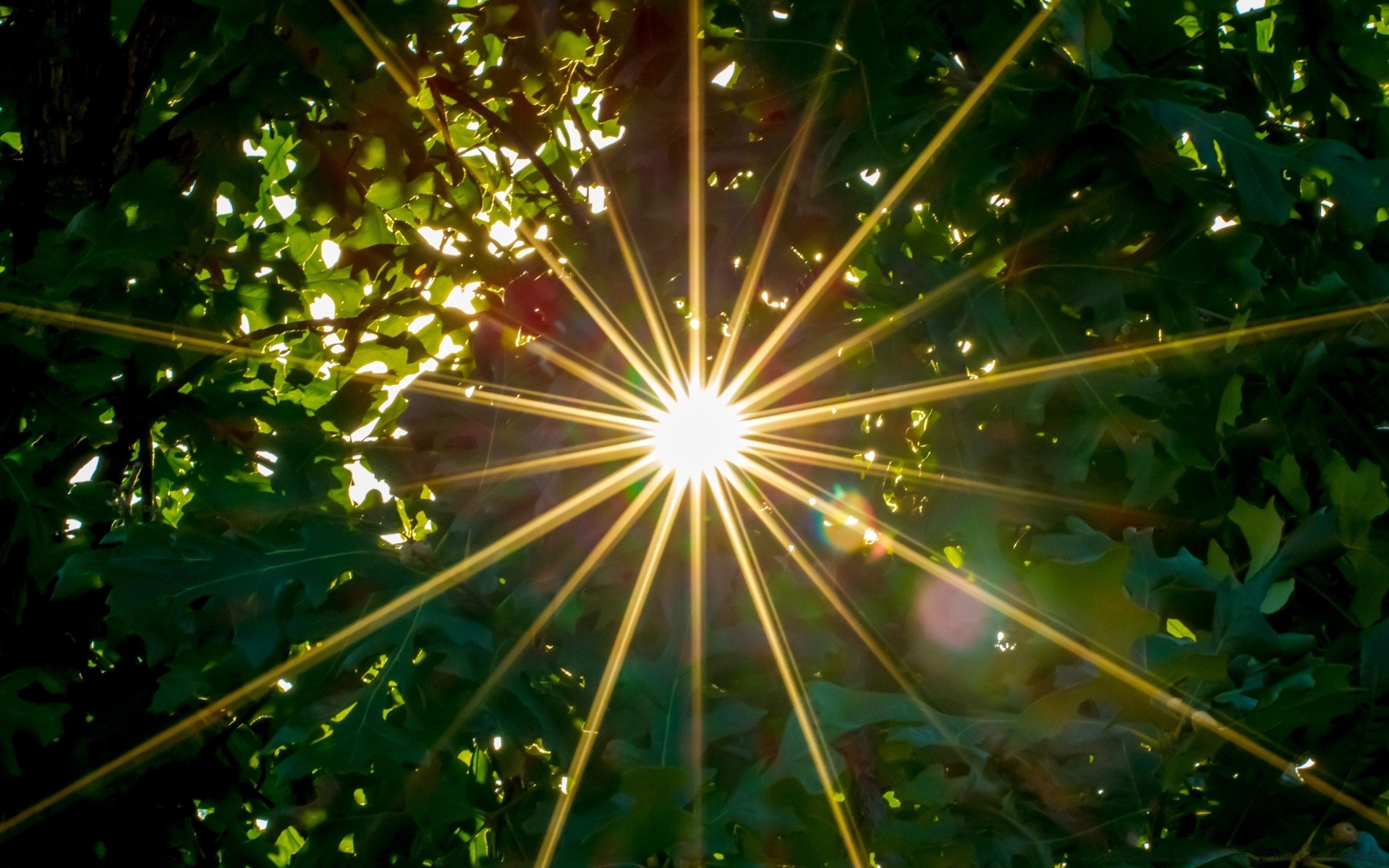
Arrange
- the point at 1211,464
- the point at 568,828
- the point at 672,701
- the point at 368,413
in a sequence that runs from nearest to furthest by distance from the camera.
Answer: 1. the point at 568,828
2. the point at 672,701
3. the point at 1211,464
4. the point at 368,413

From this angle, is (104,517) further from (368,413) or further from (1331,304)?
(1331,304)

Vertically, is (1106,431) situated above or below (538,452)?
above

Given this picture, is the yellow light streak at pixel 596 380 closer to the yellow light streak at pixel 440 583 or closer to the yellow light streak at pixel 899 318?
the yellow light streak at pixel 440 583

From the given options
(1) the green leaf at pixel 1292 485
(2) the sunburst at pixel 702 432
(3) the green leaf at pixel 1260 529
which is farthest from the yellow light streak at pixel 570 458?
(1) the green leaf at pixel 1292 485

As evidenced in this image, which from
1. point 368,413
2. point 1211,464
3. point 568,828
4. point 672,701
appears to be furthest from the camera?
point 368,413

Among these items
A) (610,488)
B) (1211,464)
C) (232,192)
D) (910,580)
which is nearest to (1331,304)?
(1211,464)

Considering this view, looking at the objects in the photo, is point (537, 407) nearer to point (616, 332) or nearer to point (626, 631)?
point (616, 332)

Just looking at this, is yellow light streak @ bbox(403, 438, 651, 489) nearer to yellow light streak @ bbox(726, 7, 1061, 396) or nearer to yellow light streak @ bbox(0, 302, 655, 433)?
yellow light streak @ bbox(0, 302, 655, 433)
